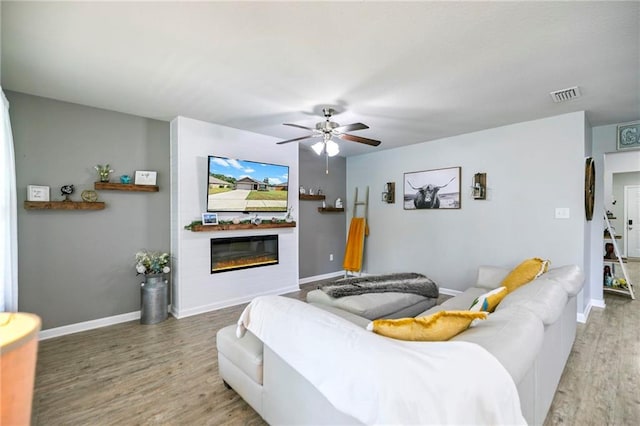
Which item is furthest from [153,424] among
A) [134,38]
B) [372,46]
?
[372,46]

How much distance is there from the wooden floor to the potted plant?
155mm

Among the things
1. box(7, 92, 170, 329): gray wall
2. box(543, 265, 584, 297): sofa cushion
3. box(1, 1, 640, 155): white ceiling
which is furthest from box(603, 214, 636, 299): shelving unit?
box(7, 92, 170, 329): gray wall

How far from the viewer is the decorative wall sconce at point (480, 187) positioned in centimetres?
409

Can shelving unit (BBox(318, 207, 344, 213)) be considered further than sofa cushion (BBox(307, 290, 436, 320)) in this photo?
Yes

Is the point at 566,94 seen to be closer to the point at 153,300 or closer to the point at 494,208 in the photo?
the point at 494,208

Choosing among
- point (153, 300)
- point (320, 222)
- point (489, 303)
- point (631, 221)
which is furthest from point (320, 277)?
point (631, 221)

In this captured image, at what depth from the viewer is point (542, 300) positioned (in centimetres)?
161

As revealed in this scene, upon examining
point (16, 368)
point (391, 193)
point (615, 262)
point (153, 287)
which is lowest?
point (153, 287)

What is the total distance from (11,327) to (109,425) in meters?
1.44

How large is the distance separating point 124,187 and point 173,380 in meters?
2.27

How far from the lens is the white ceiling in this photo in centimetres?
172

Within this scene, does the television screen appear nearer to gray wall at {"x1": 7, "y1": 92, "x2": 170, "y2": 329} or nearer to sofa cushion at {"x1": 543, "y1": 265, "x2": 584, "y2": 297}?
gray wall at {"x1": 7, "y1": 92, "x2": 170, "y2": 329}

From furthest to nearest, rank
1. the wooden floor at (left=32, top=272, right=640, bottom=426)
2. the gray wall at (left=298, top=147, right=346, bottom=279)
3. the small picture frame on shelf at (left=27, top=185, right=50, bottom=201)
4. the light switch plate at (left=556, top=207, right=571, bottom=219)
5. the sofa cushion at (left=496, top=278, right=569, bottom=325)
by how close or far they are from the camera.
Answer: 1. the gray wall at (left=298, top=147, right=346, bottom=279)
2. the light switch plate at (left=556, top=207, right=571, bottom=219)
3. the small picture frame on shelf at (left=27, top=185, right=50, bottom=201)
4. the wooden floor at (left=32, top=272, right=640, bottom=426)
5. the sofa cushion at (left=496, top=278, right=569, bottom=325)

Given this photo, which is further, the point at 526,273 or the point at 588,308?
the point at 588,308
